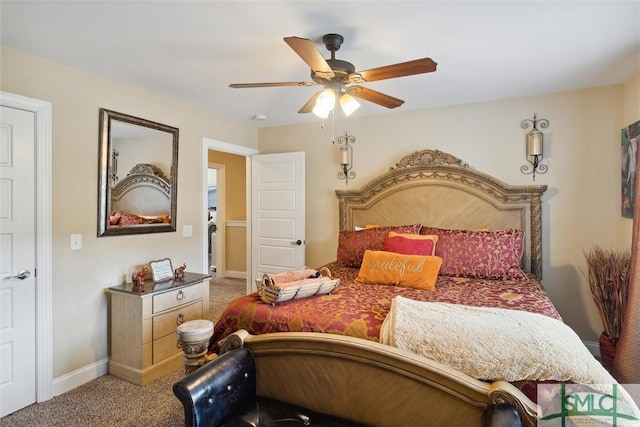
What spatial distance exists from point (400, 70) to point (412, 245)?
59.9 inches

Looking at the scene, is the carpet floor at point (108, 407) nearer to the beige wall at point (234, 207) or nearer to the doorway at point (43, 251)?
the doorway at point (43, 251)

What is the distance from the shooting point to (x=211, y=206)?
821cm

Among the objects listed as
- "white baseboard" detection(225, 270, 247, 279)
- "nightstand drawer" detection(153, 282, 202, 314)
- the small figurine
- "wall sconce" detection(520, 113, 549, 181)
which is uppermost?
"wall sconce" detection(520, 113, 549, 181)

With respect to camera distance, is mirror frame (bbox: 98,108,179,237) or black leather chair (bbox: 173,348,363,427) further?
mirror frame (bbox: 98,108,179,237)

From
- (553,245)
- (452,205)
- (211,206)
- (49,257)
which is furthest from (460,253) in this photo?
(211,206)

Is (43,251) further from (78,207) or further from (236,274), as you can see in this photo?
(236,274)

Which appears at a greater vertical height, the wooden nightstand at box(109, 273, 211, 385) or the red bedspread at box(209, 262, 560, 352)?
the red bedspread at box(209, 262, 560, 352)

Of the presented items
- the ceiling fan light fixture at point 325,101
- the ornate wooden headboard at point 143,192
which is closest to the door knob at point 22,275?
the ornate wooden headboard at point 143,192

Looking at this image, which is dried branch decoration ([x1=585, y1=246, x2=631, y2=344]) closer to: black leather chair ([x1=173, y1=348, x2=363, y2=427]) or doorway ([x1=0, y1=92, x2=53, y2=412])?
black leather chair ([x1=173, y1=348, x2=363, y2=427])

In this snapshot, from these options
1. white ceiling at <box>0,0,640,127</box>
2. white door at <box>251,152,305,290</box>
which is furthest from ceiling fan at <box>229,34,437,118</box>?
white door at <box>251,152,305,290</box>

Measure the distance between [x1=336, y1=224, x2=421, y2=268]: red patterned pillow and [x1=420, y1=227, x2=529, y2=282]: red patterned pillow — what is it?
41 centimetres

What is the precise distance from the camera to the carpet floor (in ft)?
7.26

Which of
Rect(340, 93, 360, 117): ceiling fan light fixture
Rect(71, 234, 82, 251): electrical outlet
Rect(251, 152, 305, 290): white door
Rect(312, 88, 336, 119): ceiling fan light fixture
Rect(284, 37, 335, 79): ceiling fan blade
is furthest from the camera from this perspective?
Rect(251, 152, 305, 290): white door

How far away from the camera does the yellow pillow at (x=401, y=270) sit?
2.56 m
